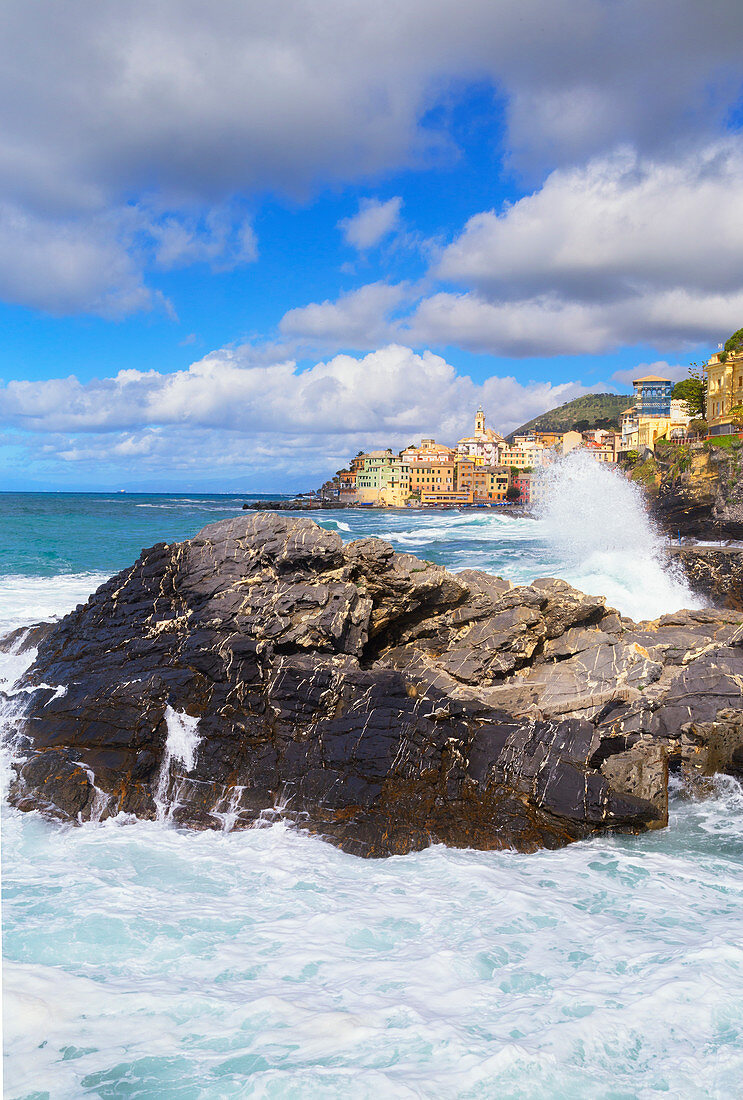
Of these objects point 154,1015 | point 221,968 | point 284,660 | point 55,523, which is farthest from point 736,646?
point 55,523

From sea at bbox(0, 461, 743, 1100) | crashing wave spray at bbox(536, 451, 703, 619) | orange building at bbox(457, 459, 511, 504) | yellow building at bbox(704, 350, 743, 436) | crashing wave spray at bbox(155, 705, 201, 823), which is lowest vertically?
sea at bbox(0, 461, 743, 1100)

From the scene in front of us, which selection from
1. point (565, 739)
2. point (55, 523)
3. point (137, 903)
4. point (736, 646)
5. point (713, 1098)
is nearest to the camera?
point (713, 1098)

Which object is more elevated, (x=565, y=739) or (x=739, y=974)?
(x=565, y=739)

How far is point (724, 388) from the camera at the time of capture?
56.7m

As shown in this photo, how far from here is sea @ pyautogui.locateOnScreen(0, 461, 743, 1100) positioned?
4617 millimetres

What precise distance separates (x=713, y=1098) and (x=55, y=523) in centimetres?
5708

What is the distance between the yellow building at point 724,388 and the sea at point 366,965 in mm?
54228

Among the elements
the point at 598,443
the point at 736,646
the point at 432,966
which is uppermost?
the point at 598,443

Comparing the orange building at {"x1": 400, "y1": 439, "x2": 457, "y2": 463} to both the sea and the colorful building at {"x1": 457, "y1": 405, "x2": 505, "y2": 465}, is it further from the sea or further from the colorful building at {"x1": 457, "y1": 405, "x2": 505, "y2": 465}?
the sea

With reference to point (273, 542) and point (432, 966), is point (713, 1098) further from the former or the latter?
point (273, 542)

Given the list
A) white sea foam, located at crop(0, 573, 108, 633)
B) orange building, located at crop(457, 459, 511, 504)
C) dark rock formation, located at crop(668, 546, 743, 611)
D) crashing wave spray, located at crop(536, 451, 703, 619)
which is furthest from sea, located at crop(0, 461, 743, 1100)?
orange building, located at crop(457, 459, 511, 504)

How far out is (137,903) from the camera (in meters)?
6.87

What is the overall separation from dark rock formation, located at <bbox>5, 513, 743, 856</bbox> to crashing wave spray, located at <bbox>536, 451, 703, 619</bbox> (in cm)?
914

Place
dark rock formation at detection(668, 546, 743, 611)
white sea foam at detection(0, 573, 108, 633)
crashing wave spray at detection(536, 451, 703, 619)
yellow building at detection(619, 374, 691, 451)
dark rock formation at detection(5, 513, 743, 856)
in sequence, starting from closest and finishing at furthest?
dark rock formation at detection(5, 513, 743, 856) → white sea foam at detection(0, 573, 108, 633) → crashing wave spray at detection(536, 451, 703, 619) → dark rock formation at detection(668, 546, 743, 611) → yellow building at detection(619, 374, 691, 451)
